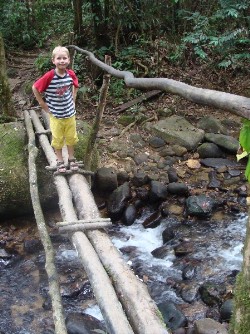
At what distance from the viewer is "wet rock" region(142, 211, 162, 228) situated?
20.4 ft

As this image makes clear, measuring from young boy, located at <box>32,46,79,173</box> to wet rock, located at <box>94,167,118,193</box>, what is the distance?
1860mm

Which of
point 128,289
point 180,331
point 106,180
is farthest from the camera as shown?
point 106,180

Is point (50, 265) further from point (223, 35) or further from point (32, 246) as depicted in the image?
point (223, 35)

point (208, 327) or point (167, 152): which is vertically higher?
point (167, 152)

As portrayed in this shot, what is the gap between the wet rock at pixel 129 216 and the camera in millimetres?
6254

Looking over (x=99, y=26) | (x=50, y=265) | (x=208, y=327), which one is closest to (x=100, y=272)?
(x=50, y=265)

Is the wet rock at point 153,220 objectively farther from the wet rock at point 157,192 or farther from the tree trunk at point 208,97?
the tree trunk at point 208,97

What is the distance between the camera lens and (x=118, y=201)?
6367 mm

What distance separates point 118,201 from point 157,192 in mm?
612

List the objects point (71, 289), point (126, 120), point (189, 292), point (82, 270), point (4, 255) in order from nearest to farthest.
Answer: point (189, 292), point (71, 289), point (82, 270), point (4, 255), point (126, 120)

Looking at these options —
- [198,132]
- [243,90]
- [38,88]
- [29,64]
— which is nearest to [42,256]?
[38,88]

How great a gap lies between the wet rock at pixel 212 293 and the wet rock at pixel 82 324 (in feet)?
3.91

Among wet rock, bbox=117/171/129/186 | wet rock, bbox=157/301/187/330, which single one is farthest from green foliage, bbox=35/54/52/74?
wet rock, bbox=157/301/187/330

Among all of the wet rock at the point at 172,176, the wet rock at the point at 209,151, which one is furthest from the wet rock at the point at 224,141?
the wet rock at the point at 172,176
